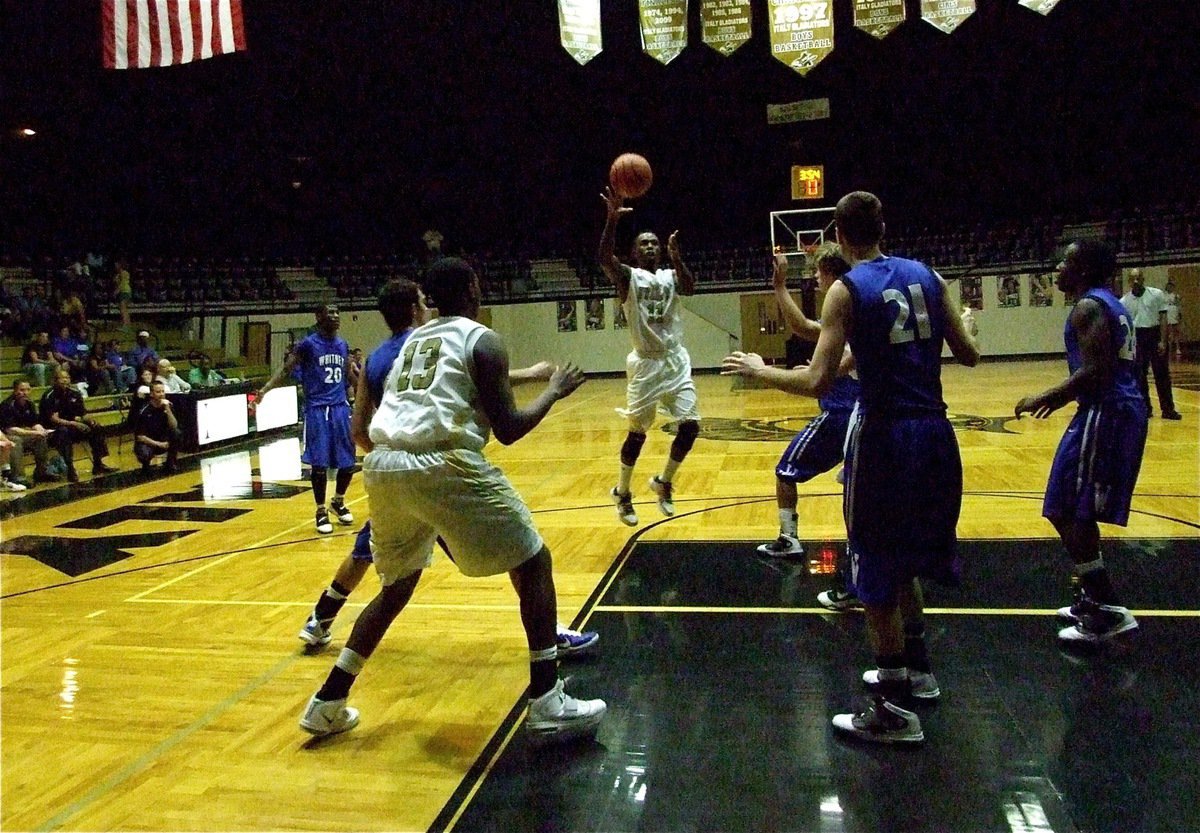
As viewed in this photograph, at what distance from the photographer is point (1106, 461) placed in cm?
369

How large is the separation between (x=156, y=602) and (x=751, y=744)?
3.60 meters

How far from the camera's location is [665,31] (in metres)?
11.5

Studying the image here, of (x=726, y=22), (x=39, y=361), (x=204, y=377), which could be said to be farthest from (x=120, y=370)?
(x=726, y=22)

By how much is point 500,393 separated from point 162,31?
877 cm

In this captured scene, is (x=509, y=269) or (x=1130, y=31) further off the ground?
(x=1130, y=31)

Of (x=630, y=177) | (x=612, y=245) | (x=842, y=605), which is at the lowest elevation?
(x=842, y=605)

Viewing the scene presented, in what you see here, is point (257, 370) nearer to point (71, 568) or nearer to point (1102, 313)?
point (71, 568)

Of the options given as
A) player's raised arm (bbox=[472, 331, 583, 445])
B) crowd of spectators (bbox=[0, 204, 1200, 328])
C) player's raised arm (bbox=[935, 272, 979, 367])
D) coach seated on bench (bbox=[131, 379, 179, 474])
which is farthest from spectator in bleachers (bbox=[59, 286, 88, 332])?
player's raised arm (bbox=[935, 272, 979, 367])

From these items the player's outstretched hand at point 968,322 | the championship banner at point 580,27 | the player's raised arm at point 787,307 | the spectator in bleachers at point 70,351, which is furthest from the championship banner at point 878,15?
the spectator in bleachers at point 70,351

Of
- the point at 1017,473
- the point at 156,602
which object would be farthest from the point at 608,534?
the point at 1017,473

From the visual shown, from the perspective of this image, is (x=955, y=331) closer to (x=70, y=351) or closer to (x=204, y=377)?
(x=204, y=377)

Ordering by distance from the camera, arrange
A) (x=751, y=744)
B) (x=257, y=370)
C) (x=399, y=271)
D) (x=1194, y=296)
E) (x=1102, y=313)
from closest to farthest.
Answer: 1. (x=751, y=744)
2. (x=1102, y=313)
3. (x=257, y=370)
4. (x=1194, y=296)
5. (x=399, y=271)

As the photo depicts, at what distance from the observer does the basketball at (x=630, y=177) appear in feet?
17.7

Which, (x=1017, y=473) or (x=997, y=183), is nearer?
(x=1017, y=473)
